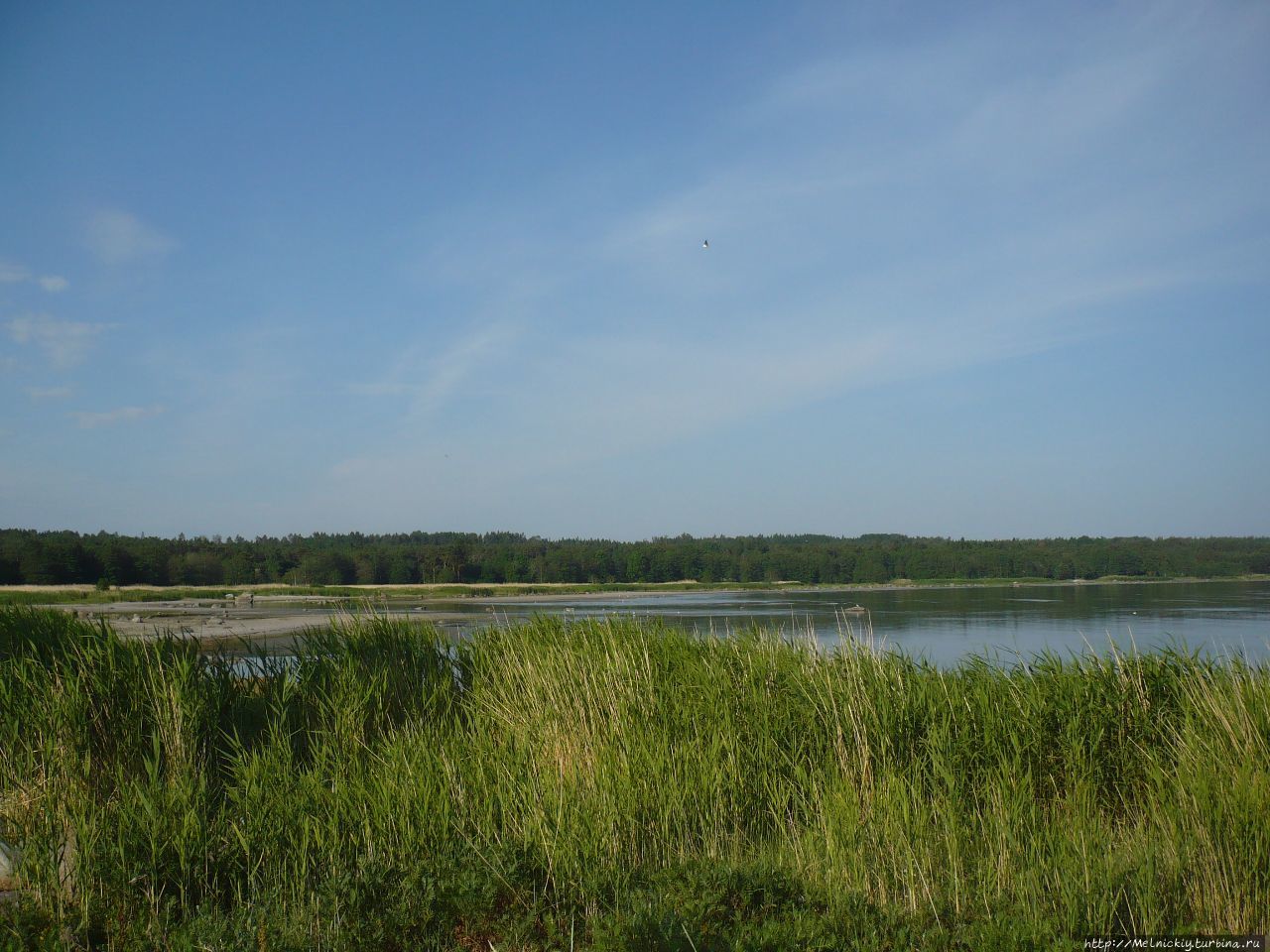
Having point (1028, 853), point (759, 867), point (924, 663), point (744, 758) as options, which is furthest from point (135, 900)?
point (924, 663)

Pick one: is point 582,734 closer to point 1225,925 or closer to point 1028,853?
point 1028,853

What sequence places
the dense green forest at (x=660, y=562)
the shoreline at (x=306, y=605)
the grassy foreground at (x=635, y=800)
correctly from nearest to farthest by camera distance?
the grassy foreground at (x=635, y=800) < the shoreline at (x=306, y=605) < the dense green forest at (x=660, y=562)

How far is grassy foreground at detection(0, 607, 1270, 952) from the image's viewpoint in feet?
15.1

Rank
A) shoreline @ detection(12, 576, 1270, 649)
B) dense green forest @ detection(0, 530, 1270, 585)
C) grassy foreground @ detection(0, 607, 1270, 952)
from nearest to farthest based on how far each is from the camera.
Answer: grassy foreground @ detection(0, 607, 1270, 952) < shoreline @ detection(12, 576, 1270, 649) < dense green forest @ detection(0, 530, 1270, 585)

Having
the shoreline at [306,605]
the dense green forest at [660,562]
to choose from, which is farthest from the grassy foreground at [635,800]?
the dense green forest at [660,562]

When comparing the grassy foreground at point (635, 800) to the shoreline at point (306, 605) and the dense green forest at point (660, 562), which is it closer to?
the shoreline at point (306, 605)

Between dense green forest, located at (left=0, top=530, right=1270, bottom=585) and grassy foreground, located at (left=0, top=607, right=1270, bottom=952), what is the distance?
71.7 metres

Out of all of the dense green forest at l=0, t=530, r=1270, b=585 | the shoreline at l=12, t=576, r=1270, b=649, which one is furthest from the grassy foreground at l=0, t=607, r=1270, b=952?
the dense green forest at l=0, t=530, r=1270, b=585

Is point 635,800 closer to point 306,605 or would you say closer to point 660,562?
point 306,605

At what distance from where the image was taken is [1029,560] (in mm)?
94750

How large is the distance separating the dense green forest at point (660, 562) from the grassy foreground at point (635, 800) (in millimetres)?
71703

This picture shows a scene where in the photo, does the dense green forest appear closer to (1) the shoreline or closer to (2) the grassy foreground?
(1) the shoreline

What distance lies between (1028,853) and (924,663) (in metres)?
3.71

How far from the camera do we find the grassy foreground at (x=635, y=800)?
15.1 ft
